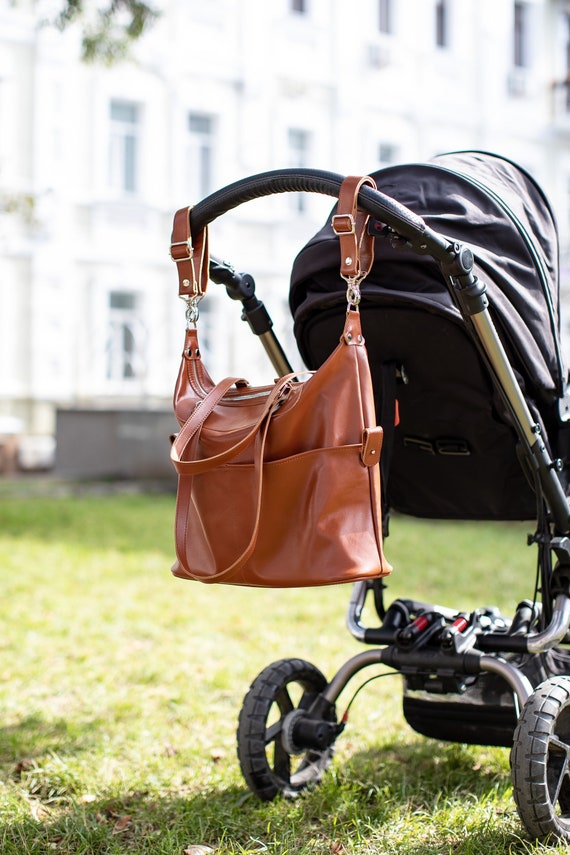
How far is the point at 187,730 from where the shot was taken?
329cm

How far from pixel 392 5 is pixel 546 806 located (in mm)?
19217

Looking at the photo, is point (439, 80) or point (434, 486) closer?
point (434, 486)

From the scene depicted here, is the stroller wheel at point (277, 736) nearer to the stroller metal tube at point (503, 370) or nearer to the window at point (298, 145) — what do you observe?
the stroller metal tube at point (503, 370)

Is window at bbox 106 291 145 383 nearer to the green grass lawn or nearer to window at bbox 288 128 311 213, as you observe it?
window at bbox 288 128 311 213

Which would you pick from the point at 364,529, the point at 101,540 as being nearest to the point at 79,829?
the point at 364,529

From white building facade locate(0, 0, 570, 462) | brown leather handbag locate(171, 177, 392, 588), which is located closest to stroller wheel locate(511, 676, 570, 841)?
brown leather handbag locate(171, 177, 392, 588)

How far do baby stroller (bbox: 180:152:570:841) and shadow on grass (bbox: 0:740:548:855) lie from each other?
11 centimetres

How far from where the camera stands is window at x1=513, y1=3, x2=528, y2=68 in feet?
70.1

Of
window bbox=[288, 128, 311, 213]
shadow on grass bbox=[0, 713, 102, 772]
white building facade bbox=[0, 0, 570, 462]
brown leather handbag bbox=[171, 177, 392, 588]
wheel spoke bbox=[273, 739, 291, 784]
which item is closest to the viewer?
brown leather handbag bbox=[171, 177, 392, 588]

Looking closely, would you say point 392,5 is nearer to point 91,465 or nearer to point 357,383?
point 91,465

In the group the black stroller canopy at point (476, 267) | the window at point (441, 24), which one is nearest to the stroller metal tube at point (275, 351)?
the black stroller canopy at point (476, 267)

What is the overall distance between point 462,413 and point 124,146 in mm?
14798

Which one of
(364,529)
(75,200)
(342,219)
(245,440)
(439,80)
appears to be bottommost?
(364,529)

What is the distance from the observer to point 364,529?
1.98 meters
